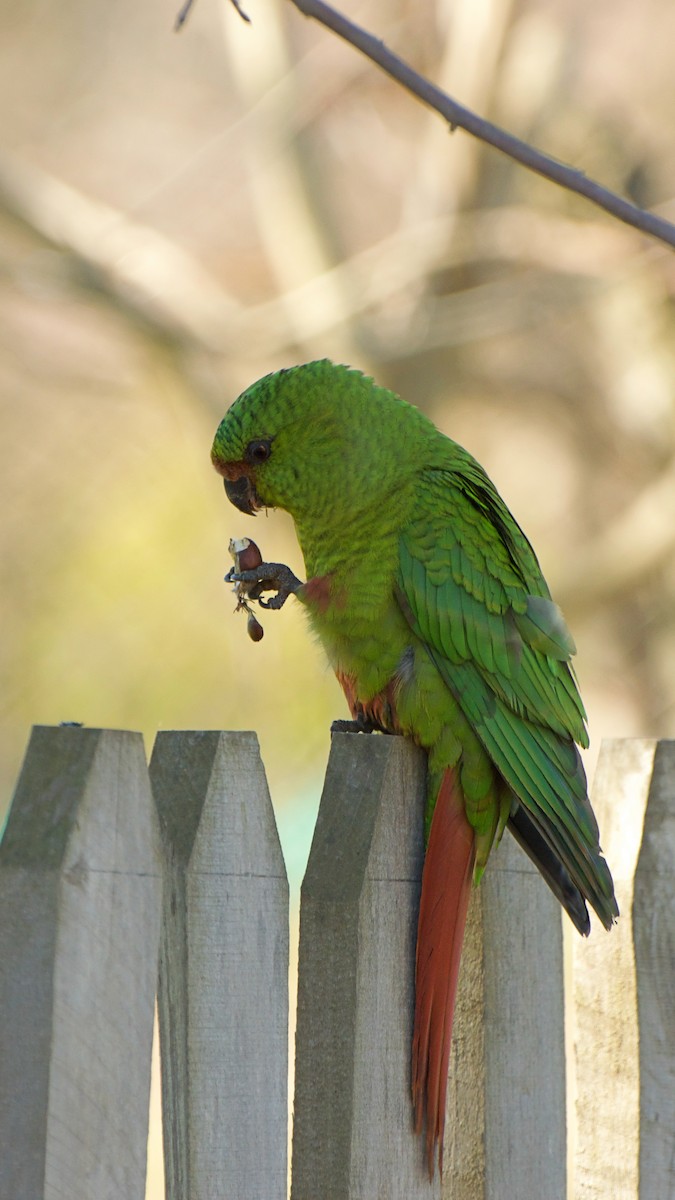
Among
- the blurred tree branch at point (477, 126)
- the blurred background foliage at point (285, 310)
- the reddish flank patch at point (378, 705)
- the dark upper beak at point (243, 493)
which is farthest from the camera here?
the blurred background foliage at point (285, 310)

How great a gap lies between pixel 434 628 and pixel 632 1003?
655 mm

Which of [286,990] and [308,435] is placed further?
[308,435]

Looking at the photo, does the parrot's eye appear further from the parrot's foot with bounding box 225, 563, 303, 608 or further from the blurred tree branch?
the blurred tree branch

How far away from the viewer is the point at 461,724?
78.6 inches

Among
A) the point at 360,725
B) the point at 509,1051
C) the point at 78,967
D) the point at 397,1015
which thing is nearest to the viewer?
the point at 78,967

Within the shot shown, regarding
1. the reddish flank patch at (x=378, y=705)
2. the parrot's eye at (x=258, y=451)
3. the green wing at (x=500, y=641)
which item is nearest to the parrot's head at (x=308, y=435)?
the parrot's eye at (x=258, y=451)

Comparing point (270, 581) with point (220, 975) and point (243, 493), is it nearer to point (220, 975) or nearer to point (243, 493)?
point (243, 493)

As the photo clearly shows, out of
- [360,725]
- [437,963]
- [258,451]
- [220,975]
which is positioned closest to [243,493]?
[258,451]

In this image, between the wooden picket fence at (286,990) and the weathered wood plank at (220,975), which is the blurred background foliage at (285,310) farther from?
the weathered wood plank at (220,975)

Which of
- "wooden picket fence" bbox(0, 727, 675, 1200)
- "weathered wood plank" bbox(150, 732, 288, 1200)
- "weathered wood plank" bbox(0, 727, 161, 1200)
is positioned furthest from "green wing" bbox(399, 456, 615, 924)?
"weathered wood plank" bbox(0, 727, 161, 1200)

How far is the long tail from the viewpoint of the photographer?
5.46 feet

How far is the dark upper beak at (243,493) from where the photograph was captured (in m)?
2.49

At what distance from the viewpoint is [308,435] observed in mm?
2416

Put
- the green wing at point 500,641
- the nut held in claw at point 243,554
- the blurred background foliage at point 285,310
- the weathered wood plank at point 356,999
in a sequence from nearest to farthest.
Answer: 1. the weathered wood plank at point 356,999
2. the green wing at point 500,641
3. the nut held in claw at point 243,554
4. the blurred background foliage at point 285,310
